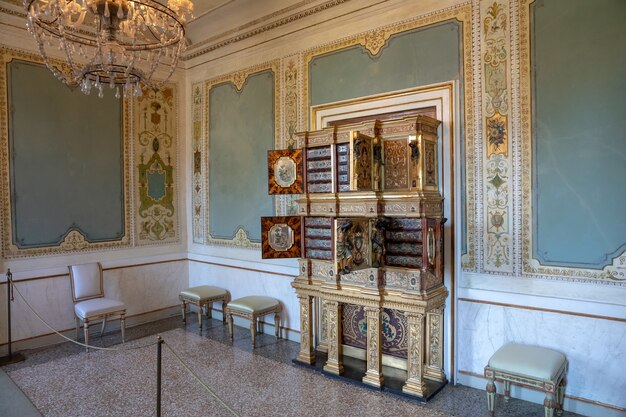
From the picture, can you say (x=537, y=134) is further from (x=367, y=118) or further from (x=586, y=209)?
(x=367, y=118)

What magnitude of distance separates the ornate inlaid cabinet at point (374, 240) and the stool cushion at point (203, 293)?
1.58 metres

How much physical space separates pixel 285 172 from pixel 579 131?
274cm

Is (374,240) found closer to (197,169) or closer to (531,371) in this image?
(531,371)

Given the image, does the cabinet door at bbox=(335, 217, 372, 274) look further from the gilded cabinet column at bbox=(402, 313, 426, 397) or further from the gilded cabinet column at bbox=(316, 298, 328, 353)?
the gilded cabinet column at bbox=(316, 298, 328, 353)

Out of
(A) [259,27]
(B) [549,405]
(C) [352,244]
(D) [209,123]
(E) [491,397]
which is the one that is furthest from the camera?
(D) [209,123]

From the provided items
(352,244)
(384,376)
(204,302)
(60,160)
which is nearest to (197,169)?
(60,160)

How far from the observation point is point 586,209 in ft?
10.8

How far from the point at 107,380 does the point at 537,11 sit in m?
5.06

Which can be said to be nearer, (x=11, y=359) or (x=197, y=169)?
(x=11, y=359)

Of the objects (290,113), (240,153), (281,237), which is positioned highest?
(290,113)

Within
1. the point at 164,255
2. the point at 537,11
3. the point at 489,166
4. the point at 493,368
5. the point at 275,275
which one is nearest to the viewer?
the point at 493,368

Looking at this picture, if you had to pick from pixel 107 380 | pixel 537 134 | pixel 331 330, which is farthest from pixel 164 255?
pixel 537 134

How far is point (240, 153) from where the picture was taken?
227 inches

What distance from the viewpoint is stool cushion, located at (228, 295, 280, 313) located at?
490 cm
